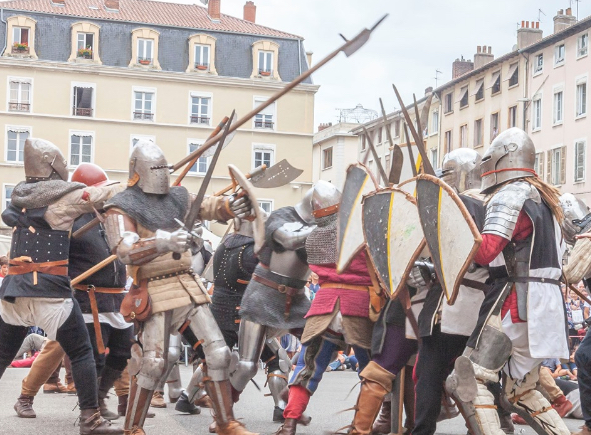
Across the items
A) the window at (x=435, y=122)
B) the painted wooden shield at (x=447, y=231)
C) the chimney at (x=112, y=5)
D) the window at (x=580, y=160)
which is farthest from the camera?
the window at (x=435, y=122)

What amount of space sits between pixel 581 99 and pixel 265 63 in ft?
40.8

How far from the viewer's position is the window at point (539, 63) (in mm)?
37903

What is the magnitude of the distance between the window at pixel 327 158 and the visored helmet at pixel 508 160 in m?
44.8

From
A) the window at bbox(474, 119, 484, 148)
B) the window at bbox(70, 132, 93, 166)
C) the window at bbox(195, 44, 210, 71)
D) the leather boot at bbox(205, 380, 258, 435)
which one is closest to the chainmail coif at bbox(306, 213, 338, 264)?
the leather boot at bbox(205, 380, 258, 435)

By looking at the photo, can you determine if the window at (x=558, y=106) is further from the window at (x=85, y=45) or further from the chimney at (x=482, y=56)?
the window at (x=85, y=45)

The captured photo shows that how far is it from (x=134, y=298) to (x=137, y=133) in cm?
3264

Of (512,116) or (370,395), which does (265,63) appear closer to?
Answer: (512,116)

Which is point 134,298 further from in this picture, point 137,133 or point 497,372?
point 137,133

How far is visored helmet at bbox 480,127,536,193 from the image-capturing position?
5.52m

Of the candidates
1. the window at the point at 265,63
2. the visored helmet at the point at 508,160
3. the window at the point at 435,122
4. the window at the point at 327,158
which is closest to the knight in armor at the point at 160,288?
the visored helmet at the point at 508,160

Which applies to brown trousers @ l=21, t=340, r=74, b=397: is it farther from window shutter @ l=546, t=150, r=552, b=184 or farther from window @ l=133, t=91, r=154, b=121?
window shutter @ l=546, t=150, r=552, b=184

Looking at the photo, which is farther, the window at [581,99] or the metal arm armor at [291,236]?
the window at [581,99]

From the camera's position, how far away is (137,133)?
3816 cm

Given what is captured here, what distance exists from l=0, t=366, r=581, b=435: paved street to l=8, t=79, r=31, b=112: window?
92.9 ft
